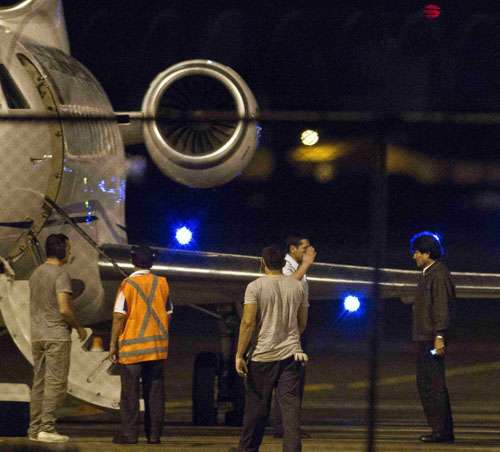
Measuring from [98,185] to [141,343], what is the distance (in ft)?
14.7

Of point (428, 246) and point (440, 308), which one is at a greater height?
point (428, 246)

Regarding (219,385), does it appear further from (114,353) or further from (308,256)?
(308,256)

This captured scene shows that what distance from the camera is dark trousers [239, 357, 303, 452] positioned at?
26.3ft

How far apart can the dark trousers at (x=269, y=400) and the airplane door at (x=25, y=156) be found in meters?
4.26

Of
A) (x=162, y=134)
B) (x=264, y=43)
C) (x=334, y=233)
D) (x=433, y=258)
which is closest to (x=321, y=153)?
(x=264, y=43)

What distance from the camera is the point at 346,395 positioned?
56.3 feet

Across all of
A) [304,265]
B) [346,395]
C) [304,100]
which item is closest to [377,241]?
[304,265]

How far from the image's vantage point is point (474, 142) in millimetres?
64438

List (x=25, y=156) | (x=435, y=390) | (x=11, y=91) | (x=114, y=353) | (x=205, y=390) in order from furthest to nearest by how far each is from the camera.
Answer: (x=205, y=390) < (x=11, y=91) < (x=25, y=156) < (x=435, y=390) < (x=114, y=353)

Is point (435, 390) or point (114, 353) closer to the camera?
point (114, 353)

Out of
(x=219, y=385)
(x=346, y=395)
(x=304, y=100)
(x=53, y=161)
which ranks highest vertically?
(x=304, y=100)

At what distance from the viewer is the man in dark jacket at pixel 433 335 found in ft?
32.7

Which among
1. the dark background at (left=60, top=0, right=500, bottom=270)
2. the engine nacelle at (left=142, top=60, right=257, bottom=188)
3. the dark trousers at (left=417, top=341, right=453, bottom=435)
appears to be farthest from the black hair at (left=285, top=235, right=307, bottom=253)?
the dark background at (left=60, top=0, right=500, bottom=270)

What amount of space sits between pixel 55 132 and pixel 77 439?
10.5ft
